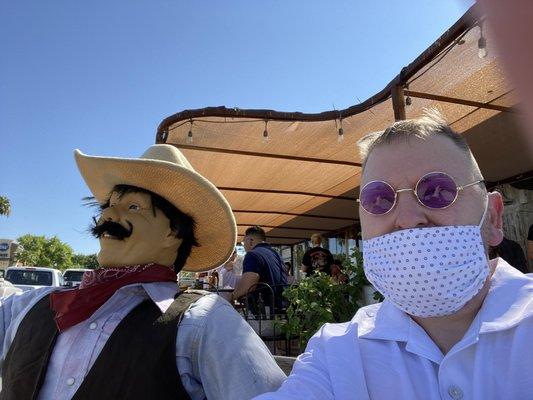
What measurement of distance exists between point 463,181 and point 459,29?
1.88 m

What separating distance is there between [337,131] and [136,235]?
283cm

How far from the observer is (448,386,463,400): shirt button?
0.98 m

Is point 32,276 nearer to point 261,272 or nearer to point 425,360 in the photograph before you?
point 261,272

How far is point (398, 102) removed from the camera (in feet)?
11.1

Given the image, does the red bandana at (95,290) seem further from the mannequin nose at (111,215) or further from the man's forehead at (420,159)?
the man's forehead at (420,159)

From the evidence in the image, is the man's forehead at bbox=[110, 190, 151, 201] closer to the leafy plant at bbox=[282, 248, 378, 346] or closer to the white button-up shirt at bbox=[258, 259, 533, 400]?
the white button-up shirt at bbox=[258, 259, 533, 400]

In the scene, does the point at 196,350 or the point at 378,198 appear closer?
the point at 378,198

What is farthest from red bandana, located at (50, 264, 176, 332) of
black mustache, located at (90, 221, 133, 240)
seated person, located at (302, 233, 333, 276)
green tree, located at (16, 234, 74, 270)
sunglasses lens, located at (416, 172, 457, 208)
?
green tree, located at (16, 234, 74, 270)

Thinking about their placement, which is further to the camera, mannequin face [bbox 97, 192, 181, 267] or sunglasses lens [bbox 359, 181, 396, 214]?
Result: mannequin face [bbox 97, 192, 181, 267]

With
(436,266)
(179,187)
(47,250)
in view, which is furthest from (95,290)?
(47,250)

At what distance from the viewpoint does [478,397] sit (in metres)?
0.96

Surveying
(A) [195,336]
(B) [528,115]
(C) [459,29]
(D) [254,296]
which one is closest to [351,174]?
(D) [254,296]

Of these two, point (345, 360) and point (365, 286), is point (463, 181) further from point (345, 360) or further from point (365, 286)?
point (365, 286)

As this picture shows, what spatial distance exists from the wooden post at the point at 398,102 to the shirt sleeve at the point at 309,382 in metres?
2.57
